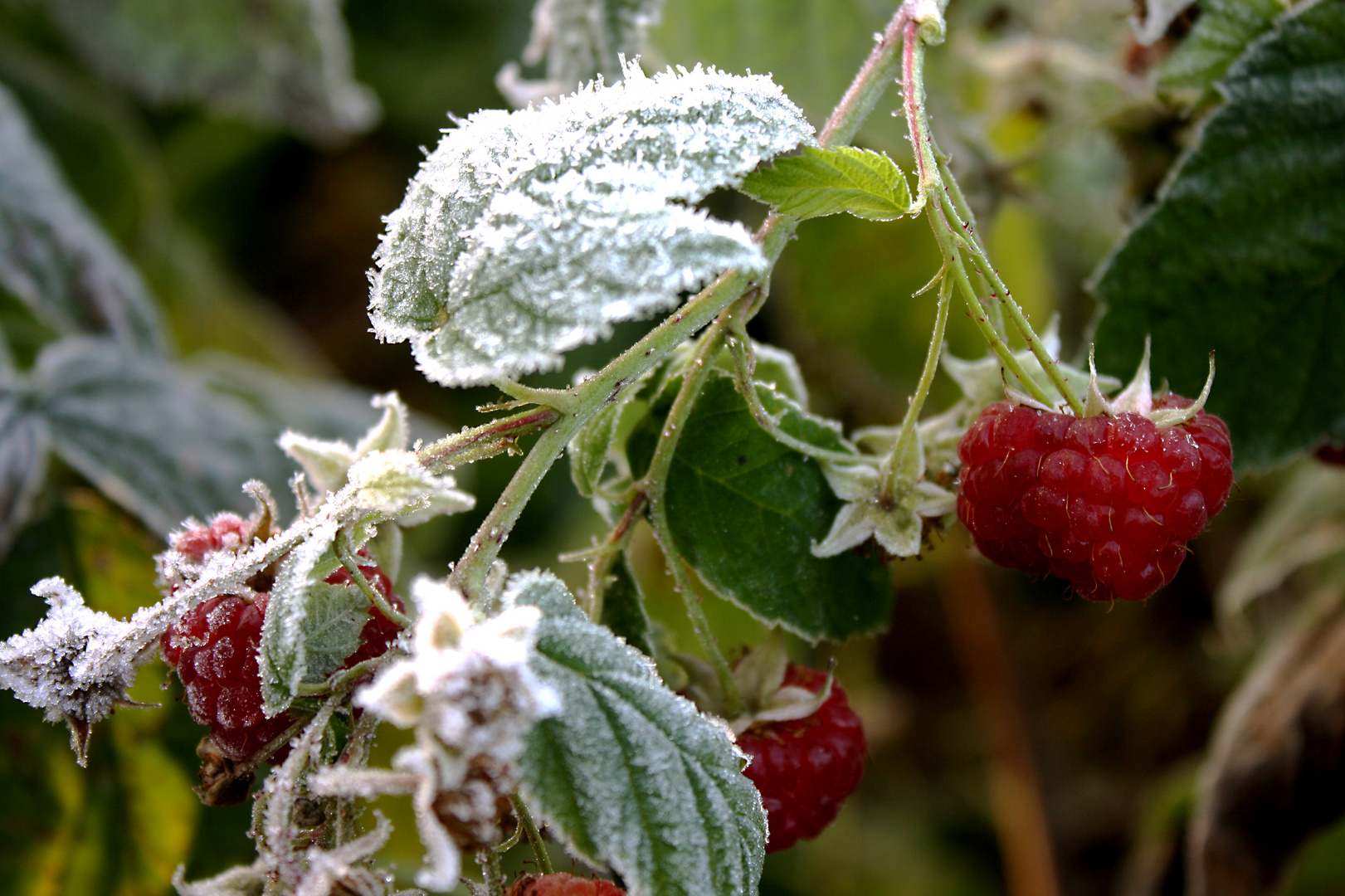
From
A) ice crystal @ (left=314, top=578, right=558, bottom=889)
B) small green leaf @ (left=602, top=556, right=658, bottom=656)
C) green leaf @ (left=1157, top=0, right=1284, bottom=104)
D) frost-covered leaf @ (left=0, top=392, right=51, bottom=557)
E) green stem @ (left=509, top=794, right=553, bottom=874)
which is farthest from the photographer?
frost-covered leaf @ (left=0, top=392, right=51, bottom=557)

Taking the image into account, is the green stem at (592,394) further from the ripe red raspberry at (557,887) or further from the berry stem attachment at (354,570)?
the ripe red raspberry at (557,887)

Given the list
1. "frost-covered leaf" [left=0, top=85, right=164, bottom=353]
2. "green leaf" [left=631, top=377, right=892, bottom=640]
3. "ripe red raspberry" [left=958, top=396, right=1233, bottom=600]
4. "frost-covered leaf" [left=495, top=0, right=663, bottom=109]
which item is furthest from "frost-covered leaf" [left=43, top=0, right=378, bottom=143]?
"ripe red raspberry" [left=958, top=396, right=1233, bottom=600]

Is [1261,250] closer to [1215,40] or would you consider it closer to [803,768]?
[1215,40]

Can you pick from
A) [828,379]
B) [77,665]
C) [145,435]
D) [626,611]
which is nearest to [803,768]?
[626,611]

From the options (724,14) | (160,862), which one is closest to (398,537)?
(160,862)

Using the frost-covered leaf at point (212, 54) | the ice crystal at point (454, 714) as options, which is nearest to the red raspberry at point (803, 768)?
the ice crystal at point (454, 714)

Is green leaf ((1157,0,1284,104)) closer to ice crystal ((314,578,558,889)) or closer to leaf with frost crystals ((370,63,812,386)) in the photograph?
leaf with frost crystals ((370,63,812,386))
